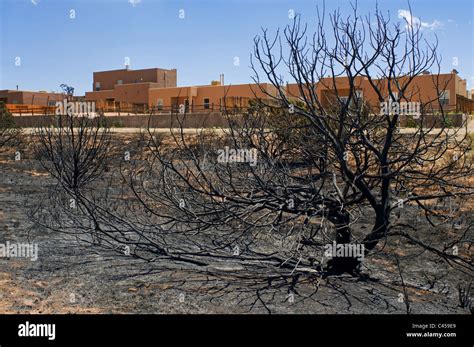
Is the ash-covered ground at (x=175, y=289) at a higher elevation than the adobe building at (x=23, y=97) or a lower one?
lower

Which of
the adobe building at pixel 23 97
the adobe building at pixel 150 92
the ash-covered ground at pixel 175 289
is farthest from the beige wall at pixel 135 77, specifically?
the ash-covered ground at pixel 175 289

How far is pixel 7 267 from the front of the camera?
24.3 ft

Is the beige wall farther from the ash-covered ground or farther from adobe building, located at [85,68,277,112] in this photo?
the ash-covered ground

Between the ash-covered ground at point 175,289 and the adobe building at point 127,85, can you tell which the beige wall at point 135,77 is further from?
the ash-covered ground at point 175,289

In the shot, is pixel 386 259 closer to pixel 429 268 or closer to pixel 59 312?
pixel 429 268

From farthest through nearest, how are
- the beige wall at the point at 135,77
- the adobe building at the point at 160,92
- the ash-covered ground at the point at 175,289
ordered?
the beige wall at the point at 135,77
the adobe building at the point at 160,92
the ash-covered ground at the point at 175,289

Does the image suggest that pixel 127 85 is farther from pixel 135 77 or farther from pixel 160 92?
pixel 160 92

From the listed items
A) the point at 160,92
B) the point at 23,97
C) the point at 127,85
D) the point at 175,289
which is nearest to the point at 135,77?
the point at 127,85

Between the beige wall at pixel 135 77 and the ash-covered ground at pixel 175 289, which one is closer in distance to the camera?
the ash-covered ground at pixel 175 289

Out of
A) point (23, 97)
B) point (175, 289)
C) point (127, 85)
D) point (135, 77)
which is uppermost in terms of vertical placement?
point (135, 77)

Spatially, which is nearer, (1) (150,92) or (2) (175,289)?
(2) (175,289)
